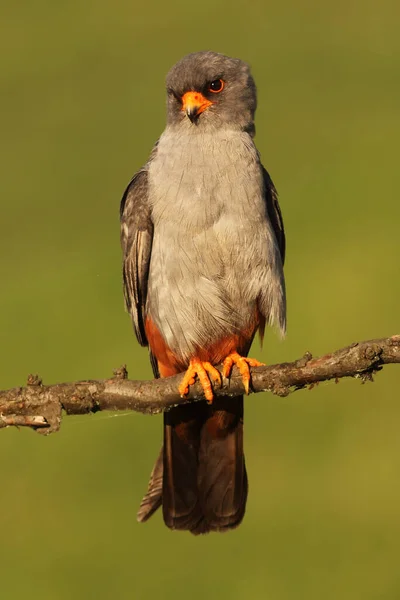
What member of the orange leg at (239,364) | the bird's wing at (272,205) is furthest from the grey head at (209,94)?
the orange leg at (239,364)

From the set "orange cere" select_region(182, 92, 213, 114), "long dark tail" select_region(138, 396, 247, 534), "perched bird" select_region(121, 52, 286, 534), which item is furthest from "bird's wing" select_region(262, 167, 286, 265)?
"long dark tail" select_region(138, 396, 247, 534)

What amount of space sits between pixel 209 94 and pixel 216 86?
75mm

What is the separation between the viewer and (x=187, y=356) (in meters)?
7.49

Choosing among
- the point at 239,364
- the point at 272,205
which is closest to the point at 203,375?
the point at 239,364

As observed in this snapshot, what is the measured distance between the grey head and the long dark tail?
169 cm

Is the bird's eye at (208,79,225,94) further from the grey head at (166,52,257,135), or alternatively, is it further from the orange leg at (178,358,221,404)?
the orange leg at (178,358,221,404)

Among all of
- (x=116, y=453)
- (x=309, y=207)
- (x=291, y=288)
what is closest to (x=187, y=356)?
(x=116, y=453)

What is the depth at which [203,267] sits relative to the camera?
7273mm

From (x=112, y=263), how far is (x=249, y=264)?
7.46 meters

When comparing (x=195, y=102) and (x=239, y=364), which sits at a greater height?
(x=195, y=102)

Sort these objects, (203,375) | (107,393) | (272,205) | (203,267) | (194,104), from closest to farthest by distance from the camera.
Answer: (107,393) → (203,375) → (203,267) → (194,104) → (272,205)

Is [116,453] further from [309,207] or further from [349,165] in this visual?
[349,165]

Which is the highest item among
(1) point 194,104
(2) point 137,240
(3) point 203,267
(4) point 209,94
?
(4) point 209,94

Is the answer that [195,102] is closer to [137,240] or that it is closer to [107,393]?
[137,240]
